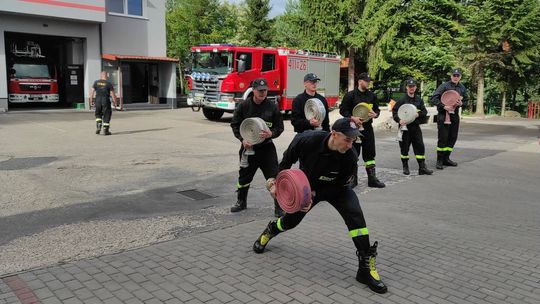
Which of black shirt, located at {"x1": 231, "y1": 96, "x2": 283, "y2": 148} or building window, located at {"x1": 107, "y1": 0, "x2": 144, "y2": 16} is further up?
building window, located at {"x1": 107, "y1": 0, "x2": 144, "y2": 16}

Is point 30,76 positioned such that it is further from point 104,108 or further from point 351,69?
point 351,69

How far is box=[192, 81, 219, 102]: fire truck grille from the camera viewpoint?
1912 centimetres

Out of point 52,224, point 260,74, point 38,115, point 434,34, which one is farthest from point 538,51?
point 52,224

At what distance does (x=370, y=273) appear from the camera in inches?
164

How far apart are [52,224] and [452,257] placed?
15.0 feet

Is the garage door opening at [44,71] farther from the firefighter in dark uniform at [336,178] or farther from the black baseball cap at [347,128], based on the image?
the black baseball cap at [347,128]

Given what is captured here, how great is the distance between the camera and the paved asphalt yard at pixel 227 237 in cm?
410

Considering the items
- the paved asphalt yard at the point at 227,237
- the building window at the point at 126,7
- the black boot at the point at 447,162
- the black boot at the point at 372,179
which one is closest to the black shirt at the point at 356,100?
the black boot at the point at 372,179

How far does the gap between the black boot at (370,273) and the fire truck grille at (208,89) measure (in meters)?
15.4

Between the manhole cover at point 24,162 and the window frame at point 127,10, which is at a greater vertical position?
the window frame at point 127,10

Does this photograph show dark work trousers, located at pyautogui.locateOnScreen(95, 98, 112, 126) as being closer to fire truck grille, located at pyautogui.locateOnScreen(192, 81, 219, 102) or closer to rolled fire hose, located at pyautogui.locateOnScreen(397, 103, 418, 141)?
fire truck grille, located at pyautogui.locateOnScreen(192, 81, 219, 102)

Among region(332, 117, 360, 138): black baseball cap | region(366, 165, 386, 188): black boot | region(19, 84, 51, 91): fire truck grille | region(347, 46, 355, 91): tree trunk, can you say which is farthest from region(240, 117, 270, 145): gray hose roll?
region(347, 46, 355, 91): tree trunk

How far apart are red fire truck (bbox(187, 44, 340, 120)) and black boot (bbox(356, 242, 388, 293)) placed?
585 inches

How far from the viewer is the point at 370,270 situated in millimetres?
4168
